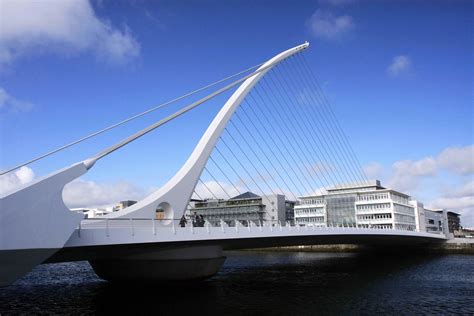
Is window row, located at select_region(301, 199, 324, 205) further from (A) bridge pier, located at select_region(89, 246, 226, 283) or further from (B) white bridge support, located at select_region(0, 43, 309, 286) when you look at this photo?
(B) white bridge support, located at select_region(0, 43, 309, 286)

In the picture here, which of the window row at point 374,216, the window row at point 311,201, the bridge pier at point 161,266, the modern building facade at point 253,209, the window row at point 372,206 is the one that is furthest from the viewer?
the modern building facade at point 253,209

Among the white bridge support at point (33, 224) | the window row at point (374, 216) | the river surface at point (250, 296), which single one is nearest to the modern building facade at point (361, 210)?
the window row at point (374, 216)

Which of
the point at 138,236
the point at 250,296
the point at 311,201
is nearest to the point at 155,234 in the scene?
the point at 138,236

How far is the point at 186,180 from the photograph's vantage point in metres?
23.2

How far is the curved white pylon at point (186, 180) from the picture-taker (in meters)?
20.2

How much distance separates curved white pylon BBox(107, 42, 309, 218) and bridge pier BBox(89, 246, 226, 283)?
2887 millimetres

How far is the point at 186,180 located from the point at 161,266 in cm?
509

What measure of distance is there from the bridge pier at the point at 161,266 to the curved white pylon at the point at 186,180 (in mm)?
2887

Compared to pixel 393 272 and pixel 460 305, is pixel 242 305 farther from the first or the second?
pixel 393 272

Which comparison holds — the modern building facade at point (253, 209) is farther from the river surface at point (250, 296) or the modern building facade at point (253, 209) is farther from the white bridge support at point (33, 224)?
the white bridge support at point (33, 224)

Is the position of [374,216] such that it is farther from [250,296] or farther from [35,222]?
[35,222]

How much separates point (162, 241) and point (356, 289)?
45.1 feet

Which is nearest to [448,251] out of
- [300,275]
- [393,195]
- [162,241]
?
[393,195]

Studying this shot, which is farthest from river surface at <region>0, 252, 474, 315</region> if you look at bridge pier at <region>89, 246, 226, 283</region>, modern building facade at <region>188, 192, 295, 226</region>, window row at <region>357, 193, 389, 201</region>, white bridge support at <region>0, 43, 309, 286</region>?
modern building facade at <region>188, 192, 295, 226</region>
